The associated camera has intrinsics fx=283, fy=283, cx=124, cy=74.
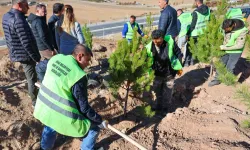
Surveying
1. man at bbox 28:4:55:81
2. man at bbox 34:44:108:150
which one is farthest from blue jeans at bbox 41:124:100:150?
man at bbox 28:4:55:81

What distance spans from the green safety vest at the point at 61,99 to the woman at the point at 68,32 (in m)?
1.41

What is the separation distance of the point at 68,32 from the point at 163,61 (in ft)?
5.61

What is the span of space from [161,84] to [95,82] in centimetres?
135

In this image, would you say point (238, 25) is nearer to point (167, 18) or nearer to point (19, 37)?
point (167, 18)

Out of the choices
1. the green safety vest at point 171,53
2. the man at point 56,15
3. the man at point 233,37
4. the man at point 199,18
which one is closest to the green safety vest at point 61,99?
the man at point 56,15

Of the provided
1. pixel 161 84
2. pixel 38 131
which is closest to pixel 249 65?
pixel 161 84

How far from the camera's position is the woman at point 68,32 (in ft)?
14.6

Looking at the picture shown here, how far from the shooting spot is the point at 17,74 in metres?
6.62

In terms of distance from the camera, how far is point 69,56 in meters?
3.13

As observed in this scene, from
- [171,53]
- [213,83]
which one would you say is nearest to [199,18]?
[213,83]

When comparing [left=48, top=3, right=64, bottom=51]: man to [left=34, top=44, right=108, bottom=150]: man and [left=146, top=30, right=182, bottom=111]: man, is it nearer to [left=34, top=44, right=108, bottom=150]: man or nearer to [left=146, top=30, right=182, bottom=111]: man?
[left=146, top=30, right=182, bottom=111]: man

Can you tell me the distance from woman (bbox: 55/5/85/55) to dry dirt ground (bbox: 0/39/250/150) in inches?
48.8

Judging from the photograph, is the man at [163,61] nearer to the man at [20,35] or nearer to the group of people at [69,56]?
the group of people at [69,56]

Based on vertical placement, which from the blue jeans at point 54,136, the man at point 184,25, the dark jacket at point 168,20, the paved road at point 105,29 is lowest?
the paved road at point 105,29
